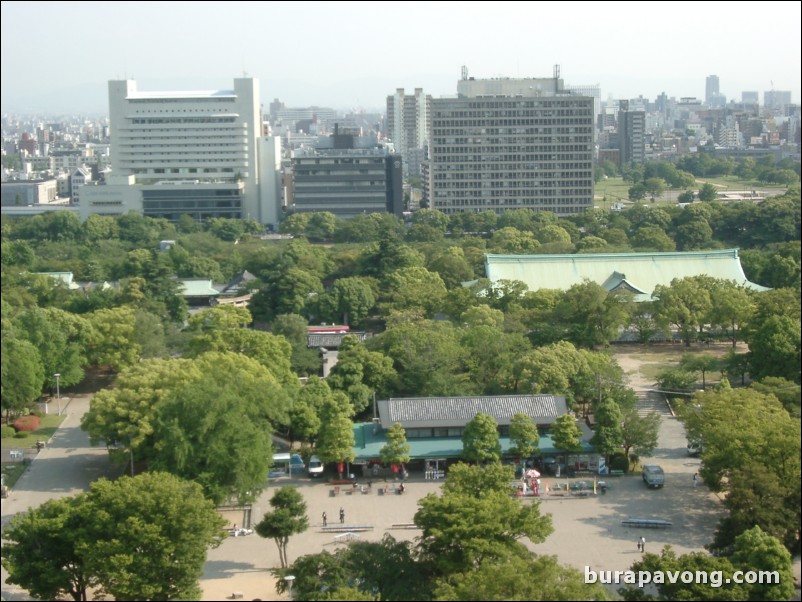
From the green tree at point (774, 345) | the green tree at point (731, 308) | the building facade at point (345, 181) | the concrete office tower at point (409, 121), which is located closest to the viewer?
the green tree at point (774, 345)

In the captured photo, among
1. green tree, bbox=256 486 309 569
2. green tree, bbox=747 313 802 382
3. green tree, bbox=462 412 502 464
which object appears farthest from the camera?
green tree, bbox=747 313 802 382

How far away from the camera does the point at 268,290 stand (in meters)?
15.6

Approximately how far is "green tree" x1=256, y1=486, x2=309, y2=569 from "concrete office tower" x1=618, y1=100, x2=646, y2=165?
38.0 metres

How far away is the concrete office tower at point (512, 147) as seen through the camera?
2700 centimetres

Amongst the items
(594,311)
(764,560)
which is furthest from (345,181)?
(764,560)

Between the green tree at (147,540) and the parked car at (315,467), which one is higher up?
the green tree at (147,540)

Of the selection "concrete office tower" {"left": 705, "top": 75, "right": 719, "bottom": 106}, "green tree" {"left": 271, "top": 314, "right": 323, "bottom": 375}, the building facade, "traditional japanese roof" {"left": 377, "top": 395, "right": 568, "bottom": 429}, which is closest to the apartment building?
the building facade

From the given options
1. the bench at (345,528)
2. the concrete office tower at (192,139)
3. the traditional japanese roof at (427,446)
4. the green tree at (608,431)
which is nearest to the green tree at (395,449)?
the traditional japanese roof at (427,446)

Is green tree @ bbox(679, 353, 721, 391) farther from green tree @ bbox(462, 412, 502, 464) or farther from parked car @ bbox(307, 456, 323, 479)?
parked car @ bbox(307, 456, 323, 479)

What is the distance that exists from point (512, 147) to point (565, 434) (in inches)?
729

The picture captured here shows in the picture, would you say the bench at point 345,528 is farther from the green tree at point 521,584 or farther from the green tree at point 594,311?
the green tree at point 594,311

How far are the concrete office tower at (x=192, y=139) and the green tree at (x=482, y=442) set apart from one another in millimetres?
19699

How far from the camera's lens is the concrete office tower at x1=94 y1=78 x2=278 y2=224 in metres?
28.5

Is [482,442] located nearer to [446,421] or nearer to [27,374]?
[446,421]
